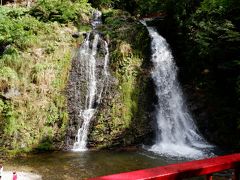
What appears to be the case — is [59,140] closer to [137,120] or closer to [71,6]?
[137,120]

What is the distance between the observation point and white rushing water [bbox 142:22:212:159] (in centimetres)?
1293

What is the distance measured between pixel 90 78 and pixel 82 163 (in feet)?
17.1

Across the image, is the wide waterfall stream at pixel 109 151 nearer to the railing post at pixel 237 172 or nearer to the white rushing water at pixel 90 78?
the white rushing water at pixel 90 78

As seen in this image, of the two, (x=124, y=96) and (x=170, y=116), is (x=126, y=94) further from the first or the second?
(x=170, y=116)

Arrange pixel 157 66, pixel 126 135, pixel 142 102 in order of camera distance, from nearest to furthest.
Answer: pixel 126 135 < pixel 142 102 < pixel 157 66

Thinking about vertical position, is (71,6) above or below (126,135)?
above

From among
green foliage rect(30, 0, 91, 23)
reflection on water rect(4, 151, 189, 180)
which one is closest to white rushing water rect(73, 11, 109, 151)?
reflection on water rect(4, 151, 189, 180)

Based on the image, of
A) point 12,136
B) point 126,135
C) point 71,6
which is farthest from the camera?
point 71,6

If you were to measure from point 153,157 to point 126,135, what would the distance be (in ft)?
7.95

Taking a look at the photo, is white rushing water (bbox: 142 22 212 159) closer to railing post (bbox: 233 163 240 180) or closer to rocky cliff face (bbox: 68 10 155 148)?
rocky cliff face (bbox: 68 10 155 148)

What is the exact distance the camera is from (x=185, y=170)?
1676 millimetres

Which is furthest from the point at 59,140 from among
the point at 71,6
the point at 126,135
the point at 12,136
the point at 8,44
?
the point at 71,6

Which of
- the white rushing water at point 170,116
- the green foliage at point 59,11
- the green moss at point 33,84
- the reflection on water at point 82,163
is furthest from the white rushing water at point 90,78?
the white rushing water at point 170,116

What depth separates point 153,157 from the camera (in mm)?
11656
